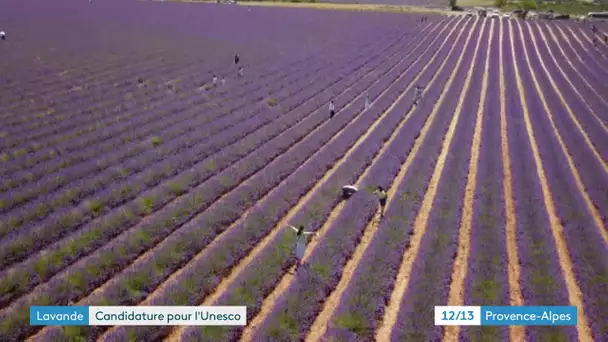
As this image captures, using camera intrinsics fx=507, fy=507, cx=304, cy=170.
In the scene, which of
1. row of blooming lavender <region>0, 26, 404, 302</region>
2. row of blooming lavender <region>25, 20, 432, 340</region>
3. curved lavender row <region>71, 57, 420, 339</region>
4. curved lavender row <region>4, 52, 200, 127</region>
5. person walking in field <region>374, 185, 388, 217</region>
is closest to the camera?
curved lavender row <region>71, 57, 420, 339</region>

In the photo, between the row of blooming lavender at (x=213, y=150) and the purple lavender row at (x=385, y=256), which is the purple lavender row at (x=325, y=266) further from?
the row of blooming lavender at (x=213, y=150)

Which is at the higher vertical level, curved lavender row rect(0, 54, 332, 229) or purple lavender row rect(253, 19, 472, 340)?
curved lavender row rect(0, 54, 332, 229)

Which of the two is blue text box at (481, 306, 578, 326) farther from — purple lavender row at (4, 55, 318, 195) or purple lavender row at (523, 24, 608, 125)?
purple lavender row at (523, 24, 608, 125)

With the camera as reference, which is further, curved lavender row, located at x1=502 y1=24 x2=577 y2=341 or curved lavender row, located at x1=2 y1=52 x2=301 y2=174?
curved lavender row, located at x1=2 y1=52 x2=301 y2=174

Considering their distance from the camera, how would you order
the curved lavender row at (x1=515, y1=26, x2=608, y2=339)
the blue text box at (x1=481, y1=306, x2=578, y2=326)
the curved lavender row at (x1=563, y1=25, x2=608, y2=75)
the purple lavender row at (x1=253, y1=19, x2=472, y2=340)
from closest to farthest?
the purple lavender row at (x1=253, y1=19, x2=472, y2=340)
the blue text box at (x1=481, y1=306, x2=578, y2=326)
the curved lavender row at (x1=515, y1=26, x2=608, y2=339)
the curved lavender row at (x1=563, y1=25, x2=608, y2=75)

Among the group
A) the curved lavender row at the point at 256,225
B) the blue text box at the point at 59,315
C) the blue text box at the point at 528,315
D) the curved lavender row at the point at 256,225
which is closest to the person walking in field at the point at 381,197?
the curved lavender row at the point at 256,225

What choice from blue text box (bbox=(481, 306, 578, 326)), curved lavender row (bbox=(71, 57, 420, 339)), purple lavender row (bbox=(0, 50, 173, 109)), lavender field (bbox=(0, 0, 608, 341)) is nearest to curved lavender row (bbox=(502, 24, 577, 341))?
lavender field (bbox=(0, 0, 608, 341))
